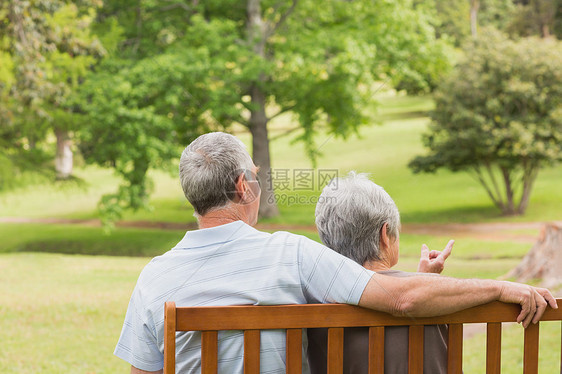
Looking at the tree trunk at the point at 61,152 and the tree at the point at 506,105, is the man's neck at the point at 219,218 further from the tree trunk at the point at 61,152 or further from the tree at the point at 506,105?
the tree trunk at the point at 61,152

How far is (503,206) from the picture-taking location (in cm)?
1927

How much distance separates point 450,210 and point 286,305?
20.1m

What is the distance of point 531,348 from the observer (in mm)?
1779

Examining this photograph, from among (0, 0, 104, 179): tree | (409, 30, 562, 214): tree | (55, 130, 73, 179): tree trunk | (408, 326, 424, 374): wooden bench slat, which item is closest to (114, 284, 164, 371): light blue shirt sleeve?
(408, 326, 424, 374): wooden bench slat

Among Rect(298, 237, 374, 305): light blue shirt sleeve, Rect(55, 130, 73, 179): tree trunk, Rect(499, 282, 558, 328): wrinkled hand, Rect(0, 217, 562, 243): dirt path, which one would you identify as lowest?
Rect(0, 217, 562, 243): dirt path

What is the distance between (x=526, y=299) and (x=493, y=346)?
0.16m

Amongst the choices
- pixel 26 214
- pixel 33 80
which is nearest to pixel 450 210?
pixel 33 80

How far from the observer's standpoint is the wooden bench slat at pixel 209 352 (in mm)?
1596

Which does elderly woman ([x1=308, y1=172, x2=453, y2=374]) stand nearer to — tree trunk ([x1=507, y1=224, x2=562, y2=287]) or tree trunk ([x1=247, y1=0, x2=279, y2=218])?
tree trunk ([x1=507, y1=224, x2=562, y2=287])

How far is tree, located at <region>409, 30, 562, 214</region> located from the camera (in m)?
17.1

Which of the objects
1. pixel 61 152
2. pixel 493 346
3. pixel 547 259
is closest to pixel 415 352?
pixel 493 346

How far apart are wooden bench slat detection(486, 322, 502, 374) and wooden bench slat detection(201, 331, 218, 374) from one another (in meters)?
0.71

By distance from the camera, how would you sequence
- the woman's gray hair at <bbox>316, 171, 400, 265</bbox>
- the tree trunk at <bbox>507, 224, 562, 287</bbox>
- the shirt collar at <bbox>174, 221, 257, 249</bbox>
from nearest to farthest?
the shirt collar at <bbox>174, 221, 257, 249</bbox> < the woman's gray hair at <bbox>316, 171, 400, 265</bbox> < the tree trunk at <bbox>507, 224, 562, 287</bbox>

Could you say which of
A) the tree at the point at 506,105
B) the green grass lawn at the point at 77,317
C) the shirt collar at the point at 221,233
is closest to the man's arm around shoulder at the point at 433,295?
the shirt collar at the point at 221,233
